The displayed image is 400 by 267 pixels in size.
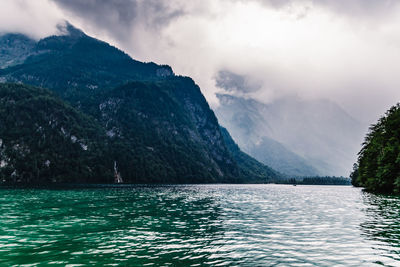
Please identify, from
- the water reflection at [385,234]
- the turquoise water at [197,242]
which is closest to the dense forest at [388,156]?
the water reflection at [385,234]

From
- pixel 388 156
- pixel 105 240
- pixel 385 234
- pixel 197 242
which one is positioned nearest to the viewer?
pixel 197 242

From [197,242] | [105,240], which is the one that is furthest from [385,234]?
[105,240]

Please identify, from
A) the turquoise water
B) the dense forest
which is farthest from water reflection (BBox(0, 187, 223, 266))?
the dense forest

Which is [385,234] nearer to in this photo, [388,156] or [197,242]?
[197,242]

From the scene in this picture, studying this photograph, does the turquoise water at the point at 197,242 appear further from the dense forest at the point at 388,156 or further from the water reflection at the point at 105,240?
the dense forest at the point at 388,156

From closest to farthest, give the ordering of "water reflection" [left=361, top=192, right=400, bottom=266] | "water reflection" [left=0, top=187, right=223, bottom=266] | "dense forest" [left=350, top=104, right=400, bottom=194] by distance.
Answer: "water reflection" [left=0, top=187, right=223, bottom=266] < "water reflection" [left=361, top=192, right=400, bottom=266] < "dense forest" [left=350, top=104, right=400, bottom=194]

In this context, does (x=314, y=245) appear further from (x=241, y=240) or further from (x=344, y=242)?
(x=241, y=240)

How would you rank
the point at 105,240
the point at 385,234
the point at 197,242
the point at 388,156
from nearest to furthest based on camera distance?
the point at 197,242 < the point at 105,240 < the point at 385,234 < the point at 388,156

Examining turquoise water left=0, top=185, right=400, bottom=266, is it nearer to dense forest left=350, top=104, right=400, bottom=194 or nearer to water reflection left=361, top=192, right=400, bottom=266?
water reflection left=361, top=192, right=400, bottom=266

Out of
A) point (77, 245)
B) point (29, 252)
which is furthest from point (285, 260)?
point (29, 252)

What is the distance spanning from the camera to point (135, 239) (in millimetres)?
29406

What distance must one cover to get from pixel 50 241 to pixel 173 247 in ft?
40.7

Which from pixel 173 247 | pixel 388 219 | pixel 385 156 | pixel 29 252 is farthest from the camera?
pixel 385 156

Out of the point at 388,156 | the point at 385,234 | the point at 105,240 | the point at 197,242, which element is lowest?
the point at 105,240
